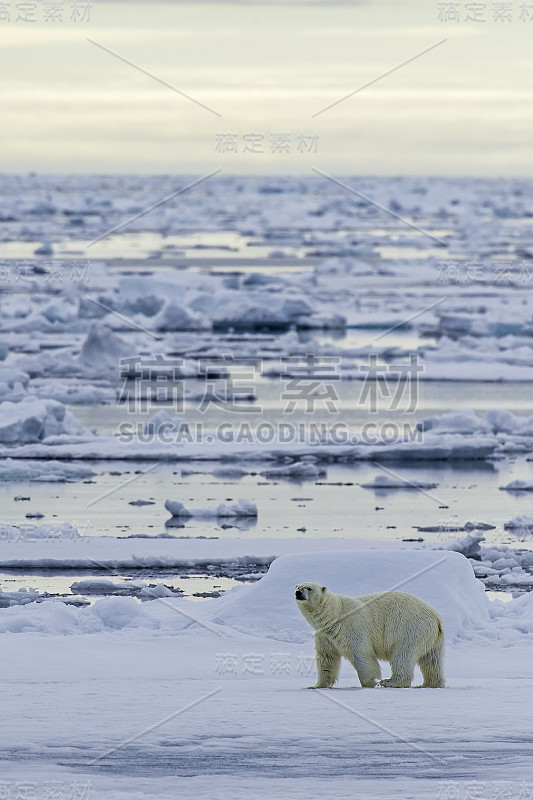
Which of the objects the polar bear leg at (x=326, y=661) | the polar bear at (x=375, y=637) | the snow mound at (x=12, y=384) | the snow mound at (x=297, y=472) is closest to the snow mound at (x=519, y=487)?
the snow mound at (x=297, y=472)

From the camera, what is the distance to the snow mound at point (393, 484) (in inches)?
369

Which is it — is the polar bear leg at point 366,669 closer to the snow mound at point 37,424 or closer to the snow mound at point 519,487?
the snow mound at point 519,487

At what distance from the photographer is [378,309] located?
2078 cm

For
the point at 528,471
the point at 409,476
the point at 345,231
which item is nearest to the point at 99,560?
the point at 409,476

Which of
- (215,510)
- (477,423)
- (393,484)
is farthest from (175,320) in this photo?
(215,510)

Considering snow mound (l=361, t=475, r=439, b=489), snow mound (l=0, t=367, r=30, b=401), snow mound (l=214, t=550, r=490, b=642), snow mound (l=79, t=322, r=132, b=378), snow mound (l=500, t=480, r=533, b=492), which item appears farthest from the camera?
snow mound (l=79, t=322, r=132, b=378)

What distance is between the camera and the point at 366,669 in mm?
4430

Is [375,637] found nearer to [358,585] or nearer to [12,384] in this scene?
[358,585]

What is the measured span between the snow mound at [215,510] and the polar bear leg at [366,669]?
154 inches

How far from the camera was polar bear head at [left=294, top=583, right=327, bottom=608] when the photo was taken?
4367mm

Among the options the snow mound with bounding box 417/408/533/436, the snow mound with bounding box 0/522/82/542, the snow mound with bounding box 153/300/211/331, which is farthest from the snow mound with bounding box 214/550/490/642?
the snow mound with bounding box 153/300/211/331

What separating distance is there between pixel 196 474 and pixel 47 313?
34.1 feet

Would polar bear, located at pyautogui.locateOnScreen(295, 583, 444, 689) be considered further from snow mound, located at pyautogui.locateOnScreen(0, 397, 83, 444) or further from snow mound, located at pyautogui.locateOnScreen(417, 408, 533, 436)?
snow mound, located at pyautogui.locateOnScreen(0, 397, 83, 444)

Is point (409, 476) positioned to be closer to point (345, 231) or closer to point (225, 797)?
point (225, 797)
